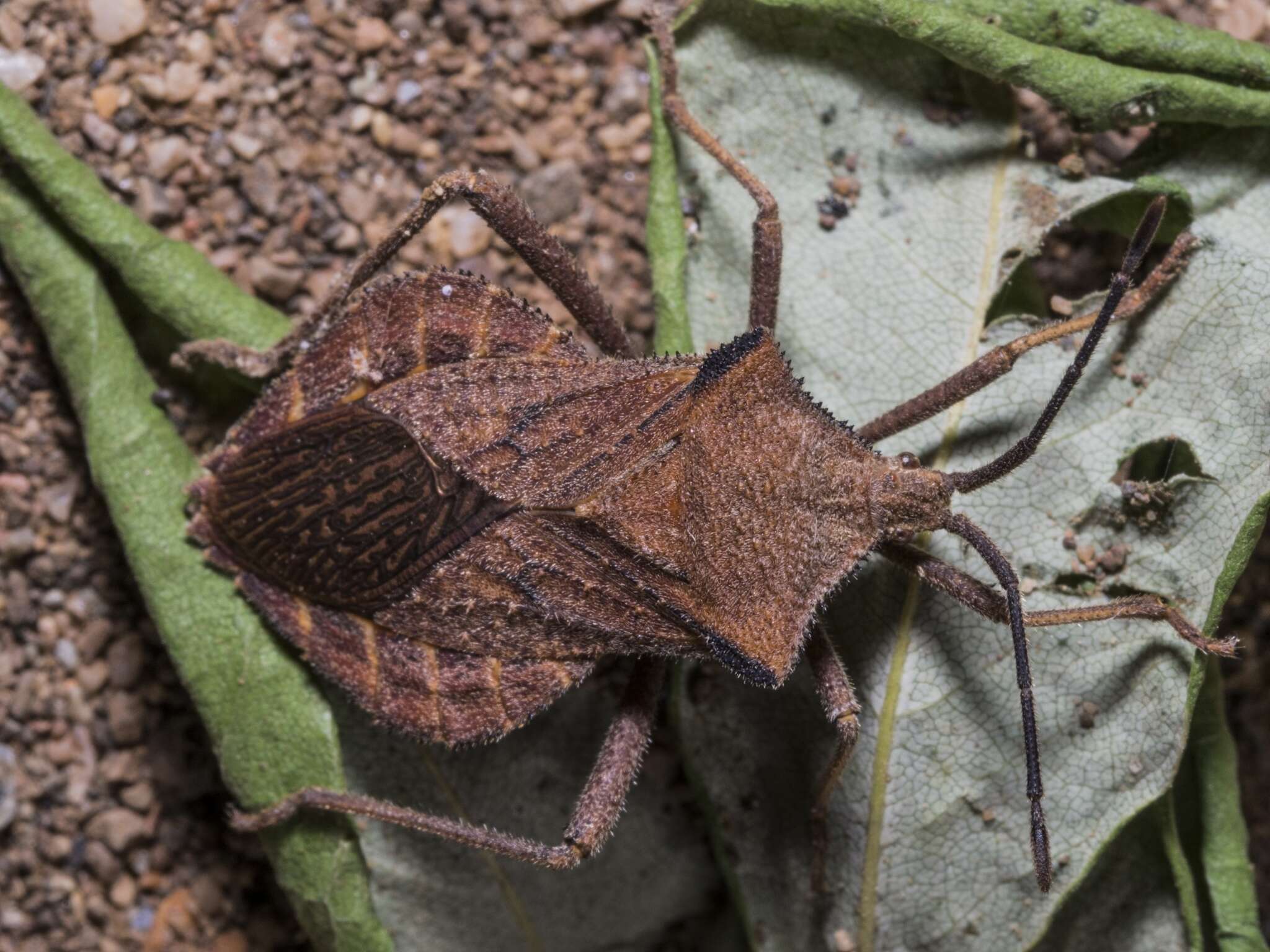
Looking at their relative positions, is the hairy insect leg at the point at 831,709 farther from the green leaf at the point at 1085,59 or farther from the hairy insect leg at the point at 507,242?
the green leaf at the point at 1085,59

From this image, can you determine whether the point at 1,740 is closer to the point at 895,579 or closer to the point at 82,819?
the point at 82,819

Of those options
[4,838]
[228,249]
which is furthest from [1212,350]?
[4,838]

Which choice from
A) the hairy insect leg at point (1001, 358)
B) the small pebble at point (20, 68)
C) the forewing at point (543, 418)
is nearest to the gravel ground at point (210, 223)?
the small pebble at point (20, 68)

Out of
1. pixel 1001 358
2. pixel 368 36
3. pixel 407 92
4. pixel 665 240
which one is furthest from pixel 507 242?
pixel 1001 358

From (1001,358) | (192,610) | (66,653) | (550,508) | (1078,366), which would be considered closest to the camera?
(1078,366)

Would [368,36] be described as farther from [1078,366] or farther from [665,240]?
[1078,366]

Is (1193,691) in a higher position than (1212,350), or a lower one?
lower
